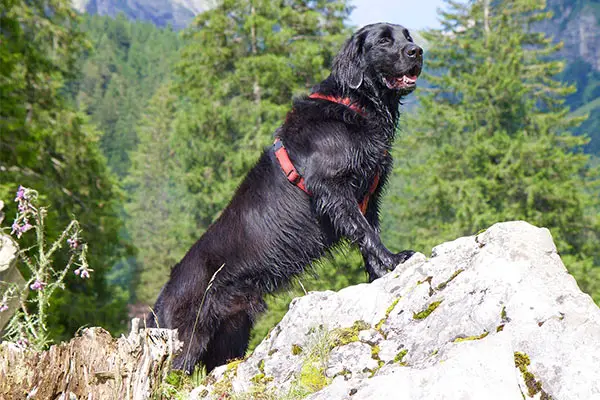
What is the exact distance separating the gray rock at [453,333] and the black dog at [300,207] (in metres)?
0.58

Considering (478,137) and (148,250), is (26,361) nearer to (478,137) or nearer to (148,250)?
(478,137)

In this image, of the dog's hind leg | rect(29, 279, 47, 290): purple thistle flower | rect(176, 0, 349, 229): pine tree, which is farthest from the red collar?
rect(176, 0, 349, 229): pine tree

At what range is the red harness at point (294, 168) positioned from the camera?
11.6 feet

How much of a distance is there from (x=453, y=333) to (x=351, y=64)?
2.03m

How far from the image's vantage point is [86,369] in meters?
2.30

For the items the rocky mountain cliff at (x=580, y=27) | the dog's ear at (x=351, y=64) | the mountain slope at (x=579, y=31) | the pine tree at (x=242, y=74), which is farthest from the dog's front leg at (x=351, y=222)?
the rocky mountain cliff at (x=580, y=27)

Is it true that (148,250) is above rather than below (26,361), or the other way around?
below

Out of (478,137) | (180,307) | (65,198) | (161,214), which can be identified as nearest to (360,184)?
(180,307)

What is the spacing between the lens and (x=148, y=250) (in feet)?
127

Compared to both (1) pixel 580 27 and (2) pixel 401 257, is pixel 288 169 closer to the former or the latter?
(2) pixel 401 257

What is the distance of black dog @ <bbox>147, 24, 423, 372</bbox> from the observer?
3432 mm

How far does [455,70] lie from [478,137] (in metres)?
2.89

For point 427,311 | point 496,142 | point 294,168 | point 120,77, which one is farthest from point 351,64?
point 120,77

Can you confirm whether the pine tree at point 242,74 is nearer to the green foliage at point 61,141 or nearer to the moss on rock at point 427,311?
the green foliage at point 61,141
